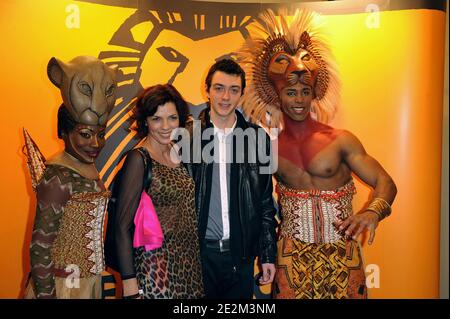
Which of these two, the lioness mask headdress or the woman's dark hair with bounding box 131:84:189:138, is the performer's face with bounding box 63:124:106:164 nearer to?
the lioness mask headdress

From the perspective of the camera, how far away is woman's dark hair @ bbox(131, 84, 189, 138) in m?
2.71

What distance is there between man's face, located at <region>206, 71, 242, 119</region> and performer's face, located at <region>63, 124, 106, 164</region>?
0.68 metres

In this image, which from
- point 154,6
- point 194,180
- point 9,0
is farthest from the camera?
point 154,6

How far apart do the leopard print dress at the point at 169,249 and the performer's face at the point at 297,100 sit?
30.3 inches

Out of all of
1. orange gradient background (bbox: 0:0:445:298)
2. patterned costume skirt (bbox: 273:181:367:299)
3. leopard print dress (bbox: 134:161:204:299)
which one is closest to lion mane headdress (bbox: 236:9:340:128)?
orange gradient background (bbox: 0:0:445:298)

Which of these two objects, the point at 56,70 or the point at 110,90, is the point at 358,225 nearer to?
the point at 110,90

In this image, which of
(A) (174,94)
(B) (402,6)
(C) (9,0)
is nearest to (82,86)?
(A) (174,94)

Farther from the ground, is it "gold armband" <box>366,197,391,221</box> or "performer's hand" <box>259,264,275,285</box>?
"gold armband" <box>366,197,391,221</box>

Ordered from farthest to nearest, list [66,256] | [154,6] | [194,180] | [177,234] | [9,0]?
[154,6] < [9,0] < [194,180] < [177,234] < [66,256]

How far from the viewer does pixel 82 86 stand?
8.43ft

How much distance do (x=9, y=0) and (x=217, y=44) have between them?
51.3 inches

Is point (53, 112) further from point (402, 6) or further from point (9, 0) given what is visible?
point (402, 6)

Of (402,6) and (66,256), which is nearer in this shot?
(66,256)

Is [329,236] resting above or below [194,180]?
below
